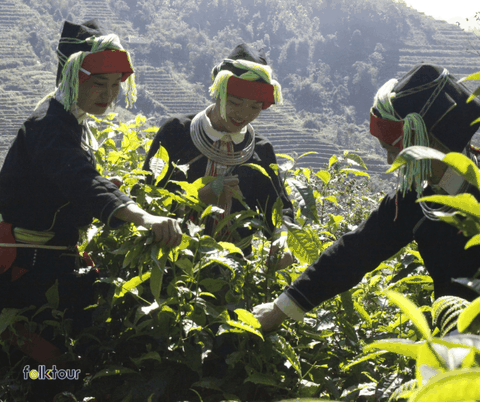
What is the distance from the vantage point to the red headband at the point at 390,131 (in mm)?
1366

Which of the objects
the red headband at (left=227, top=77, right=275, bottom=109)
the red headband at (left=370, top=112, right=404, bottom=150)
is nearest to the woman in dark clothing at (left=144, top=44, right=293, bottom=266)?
the red headband at (left=227, top=77, right=275, bottom=109)

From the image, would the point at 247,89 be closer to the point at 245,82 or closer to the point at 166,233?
the point at 245,82

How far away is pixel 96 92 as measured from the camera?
1.73 meters

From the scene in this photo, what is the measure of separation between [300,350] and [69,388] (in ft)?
1.96

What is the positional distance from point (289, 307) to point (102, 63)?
94cm

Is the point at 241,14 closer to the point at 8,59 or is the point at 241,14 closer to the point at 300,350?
the point at 8,59

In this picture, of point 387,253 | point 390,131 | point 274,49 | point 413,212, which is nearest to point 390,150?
point 390,131

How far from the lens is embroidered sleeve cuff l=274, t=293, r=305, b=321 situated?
133 centimetres

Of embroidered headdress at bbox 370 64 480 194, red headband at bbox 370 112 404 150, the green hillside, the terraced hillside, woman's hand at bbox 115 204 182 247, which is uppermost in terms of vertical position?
embroidered headdress at bbox 370 64 480 194

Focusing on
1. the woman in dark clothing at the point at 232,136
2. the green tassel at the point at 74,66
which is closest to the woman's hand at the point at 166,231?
the green tassel at the point at 74,66

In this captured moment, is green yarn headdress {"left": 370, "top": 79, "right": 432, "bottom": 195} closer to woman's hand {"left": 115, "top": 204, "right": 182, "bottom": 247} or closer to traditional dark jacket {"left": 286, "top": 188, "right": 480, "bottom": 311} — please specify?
traditional dark jacket {"left": 286, "top": 188, "right": 480, "bottom": 311}

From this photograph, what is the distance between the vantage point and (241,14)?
77.9 meters

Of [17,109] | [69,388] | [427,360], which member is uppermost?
[427,360]

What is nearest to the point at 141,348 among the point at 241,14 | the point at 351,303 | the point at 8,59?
the point at 351,303
